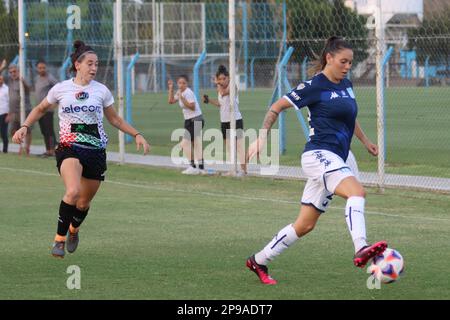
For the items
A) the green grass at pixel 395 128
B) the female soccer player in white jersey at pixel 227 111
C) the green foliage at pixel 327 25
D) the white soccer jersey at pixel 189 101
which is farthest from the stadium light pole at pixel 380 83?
the green foliage at pixel 327 25

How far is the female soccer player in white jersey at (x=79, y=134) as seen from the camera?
10.3m

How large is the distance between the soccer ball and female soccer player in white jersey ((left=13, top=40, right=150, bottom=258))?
3.01 meters

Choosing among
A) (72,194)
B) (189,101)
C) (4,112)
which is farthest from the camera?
(4,112)

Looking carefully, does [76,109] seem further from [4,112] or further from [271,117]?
[4,112]

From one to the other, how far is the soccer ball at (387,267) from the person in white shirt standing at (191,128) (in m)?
12.0

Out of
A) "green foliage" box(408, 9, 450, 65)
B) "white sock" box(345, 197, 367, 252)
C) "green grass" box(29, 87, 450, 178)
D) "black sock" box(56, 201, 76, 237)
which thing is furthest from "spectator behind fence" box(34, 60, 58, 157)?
"white sock" box(345, 197, 367, 252)

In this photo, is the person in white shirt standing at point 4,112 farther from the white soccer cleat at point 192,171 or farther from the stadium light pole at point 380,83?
the stadium light pole at point 380,83

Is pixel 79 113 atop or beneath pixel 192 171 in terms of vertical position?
atop

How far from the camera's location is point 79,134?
34.1 feet

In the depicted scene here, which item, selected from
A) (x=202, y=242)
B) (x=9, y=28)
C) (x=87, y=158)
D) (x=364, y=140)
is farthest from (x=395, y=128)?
(x=364, y=140)

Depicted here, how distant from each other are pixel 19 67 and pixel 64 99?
626 inches

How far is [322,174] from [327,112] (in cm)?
54

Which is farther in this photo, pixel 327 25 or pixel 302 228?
pixel 327 25
